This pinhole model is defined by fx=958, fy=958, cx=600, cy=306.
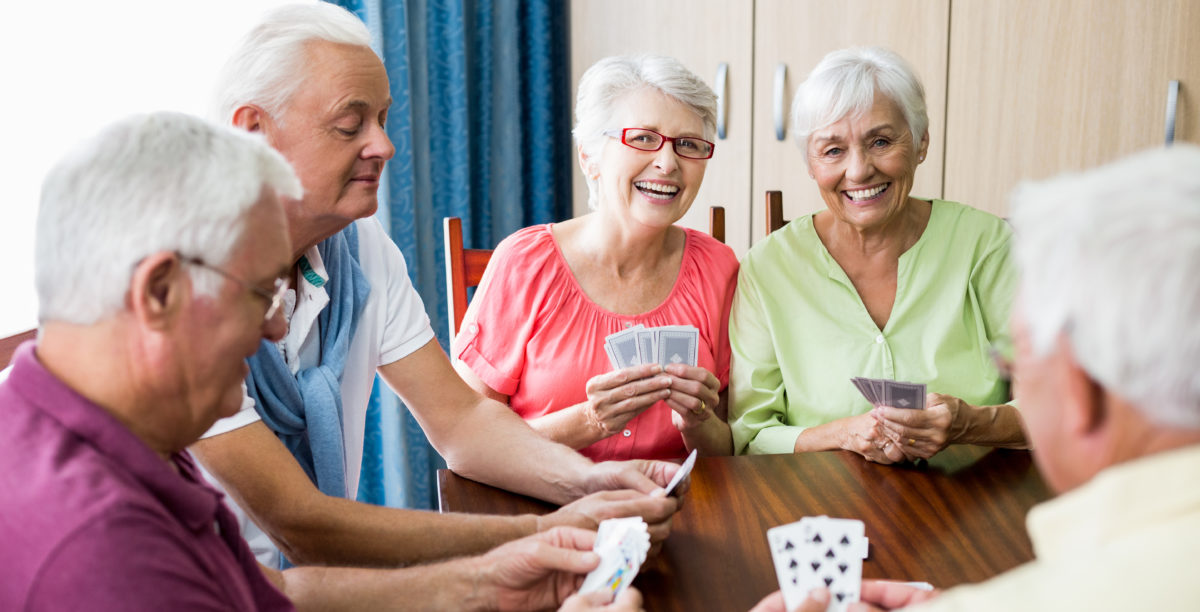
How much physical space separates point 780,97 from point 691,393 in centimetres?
188

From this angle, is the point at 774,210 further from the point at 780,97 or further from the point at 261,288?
the point at 261,288

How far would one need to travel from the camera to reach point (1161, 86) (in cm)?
313

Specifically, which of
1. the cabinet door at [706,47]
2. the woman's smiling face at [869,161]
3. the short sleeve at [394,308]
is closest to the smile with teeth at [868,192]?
the woman's smiling face at [869,161]

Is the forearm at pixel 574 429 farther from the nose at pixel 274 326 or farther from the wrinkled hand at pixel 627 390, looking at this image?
the nose at pixel 274 326

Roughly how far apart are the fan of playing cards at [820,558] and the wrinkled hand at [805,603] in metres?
0.01

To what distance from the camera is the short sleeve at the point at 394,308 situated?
2.08 m

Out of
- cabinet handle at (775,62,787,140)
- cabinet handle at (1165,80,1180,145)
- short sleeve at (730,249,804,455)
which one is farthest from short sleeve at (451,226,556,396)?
cabinet handle at (1165,80,1180,145)

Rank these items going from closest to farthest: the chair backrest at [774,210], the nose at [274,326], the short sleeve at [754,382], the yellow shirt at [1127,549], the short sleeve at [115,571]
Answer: the yellow shirt at [1127,549] < the short sleeve at [115,571] < the nose at [274,326] < the short sleeve at [754,382] < the chair backrest at [774,210]

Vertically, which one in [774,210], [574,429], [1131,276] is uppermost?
[1131,276]

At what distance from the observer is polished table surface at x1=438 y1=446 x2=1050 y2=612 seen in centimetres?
147

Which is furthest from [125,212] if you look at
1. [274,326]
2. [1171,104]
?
[1171,104]

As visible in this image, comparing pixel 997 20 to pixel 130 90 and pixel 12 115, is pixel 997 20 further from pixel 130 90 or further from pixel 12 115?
pixel 12 115

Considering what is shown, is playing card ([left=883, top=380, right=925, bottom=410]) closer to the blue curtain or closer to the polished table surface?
the polished table surface

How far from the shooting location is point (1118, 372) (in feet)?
2.56
